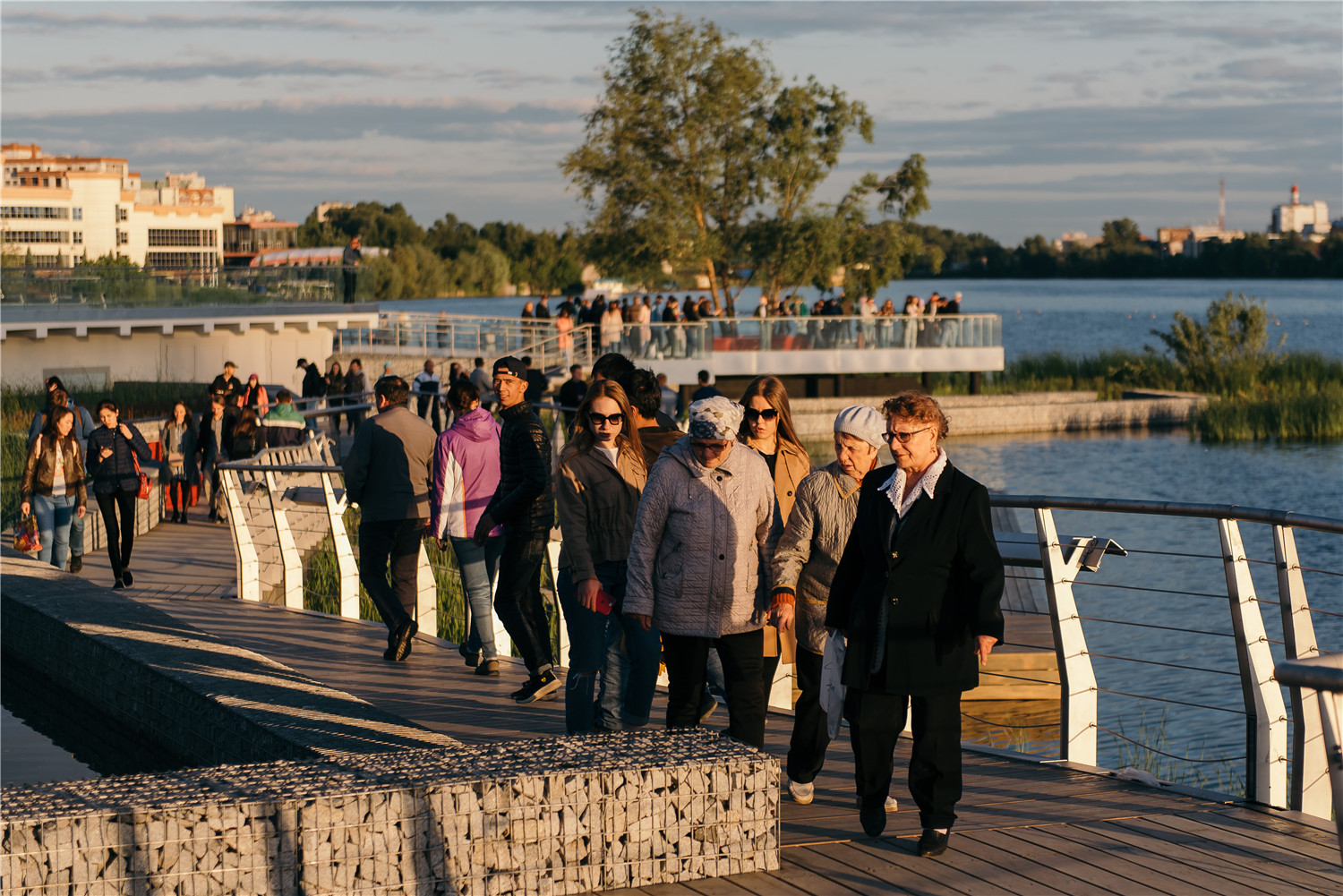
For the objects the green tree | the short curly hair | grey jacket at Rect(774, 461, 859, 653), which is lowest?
grey jacket at Rect(774, 461, 859, 653)

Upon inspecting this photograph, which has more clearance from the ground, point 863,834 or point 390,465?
point 390,465

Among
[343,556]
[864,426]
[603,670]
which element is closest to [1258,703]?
[864,426]

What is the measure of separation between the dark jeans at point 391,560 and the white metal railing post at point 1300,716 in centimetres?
517

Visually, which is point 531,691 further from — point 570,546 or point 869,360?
point 869,360

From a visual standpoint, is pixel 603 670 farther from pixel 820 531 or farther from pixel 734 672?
pixel 820 531

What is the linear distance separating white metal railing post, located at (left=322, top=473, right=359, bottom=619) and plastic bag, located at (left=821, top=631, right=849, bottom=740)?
609 cm

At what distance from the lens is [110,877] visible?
14.2 feet

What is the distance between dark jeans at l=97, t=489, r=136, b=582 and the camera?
12.4m

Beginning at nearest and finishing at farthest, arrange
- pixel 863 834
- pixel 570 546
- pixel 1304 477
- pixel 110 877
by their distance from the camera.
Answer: pixel 110 877, pixel 863 834, pixel 570 546, pixel 1304 477

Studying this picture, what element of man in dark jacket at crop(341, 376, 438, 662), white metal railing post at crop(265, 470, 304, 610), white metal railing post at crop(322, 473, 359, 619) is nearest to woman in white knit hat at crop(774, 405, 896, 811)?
man in dark jacket at crop(341, 376, 438, 662)

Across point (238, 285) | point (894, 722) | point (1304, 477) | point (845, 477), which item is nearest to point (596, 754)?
point (894, 722)

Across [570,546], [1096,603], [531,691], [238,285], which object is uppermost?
[238,285]

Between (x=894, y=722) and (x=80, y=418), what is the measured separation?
1093 cm

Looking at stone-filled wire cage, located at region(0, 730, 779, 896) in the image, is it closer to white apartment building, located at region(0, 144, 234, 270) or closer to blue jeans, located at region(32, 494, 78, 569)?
blue jeans, located at region(32, 494, 78, 569)
